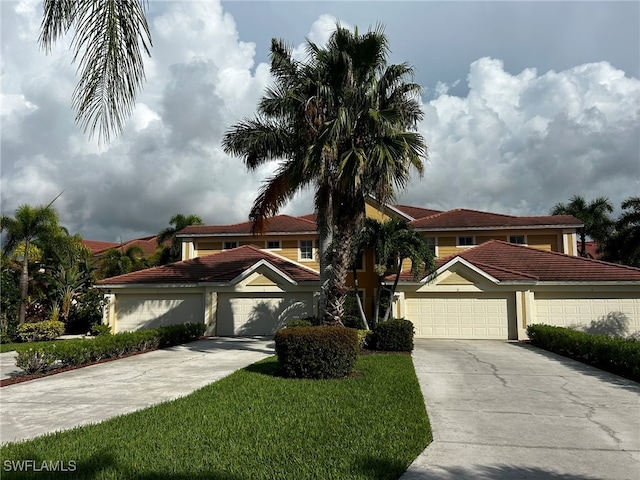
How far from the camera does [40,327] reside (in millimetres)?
20844

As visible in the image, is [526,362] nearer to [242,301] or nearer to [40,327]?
[242,301]

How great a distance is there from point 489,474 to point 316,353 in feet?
17.5

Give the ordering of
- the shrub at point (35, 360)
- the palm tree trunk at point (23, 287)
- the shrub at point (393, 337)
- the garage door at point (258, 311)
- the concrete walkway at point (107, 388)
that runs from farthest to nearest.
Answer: the palm tree trunk at point (23, 287) → the garage door at point (258, 311) → the shrub at point (393, 337) → the shrub at point (35, 360) → the concrete walkway at point (107, 388)

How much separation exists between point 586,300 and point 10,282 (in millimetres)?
25834

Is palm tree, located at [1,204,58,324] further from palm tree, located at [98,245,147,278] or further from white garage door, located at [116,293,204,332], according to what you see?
palm tree, located at [98,245,147,278]

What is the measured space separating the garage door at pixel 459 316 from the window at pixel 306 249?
25.4ft

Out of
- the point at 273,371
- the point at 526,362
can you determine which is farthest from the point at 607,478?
the point at 526,362

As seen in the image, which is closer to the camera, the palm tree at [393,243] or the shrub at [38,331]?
the palm tree at [393,243]

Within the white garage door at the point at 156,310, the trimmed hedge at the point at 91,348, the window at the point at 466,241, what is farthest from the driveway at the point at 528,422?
the white garage door at the point at 156,310

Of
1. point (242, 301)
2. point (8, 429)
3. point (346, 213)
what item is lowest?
point (8, 429)

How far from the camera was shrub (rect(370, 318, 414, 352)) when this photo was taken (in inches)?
561

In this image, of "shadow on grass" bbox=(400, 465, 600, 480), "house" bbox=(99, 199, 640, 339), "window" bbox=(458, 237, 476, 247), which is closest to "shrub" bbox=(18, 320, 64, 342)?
"house" bbox=(99, 199, 640, 339)

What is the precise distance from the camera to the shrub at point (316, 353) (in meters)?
9.70

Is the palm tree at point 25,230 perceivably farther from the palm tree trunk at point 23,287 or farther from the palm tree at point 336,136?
the palm tree at point 336,136
